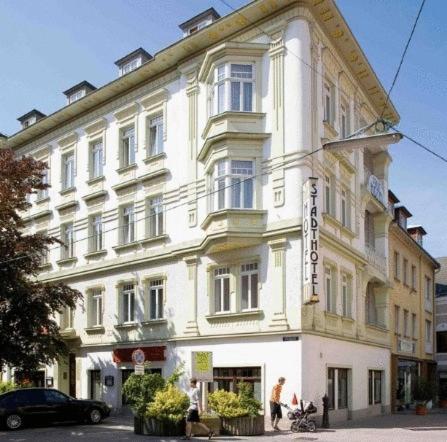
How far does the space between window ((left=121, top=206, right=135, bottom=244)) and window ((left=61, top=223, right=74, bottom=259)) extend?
4.06 meters

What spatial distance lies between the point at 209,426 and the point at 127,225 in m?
12.4

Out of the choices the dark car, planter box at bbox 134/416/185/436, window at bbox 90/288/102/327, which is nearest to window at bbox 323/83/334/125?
planter box at bbox 134/416/185/436

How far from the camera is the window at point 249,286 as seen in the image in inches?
953

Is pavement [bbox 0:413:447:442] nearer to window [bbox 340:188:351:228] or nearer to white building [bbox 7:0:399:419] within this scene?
white building [bbox 7:0:399:419]

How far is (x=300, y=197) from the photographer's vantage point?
2333 cm

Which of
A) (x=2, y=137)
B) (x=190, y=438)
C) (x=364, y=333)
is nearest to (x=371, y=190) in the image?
(x=364, y=333)

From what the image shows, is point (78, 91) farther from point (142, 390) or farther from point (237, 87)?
point (142, 390)

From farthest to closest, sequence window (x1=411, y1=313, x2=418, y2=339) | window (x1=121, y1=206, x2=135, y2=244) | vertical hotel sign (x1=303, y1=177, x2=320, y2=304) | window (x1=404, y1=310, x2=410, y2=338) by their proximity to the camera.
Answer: window (x1=411, y1=313, x2=418, y2=339), window (x1=404, y1=310, x2=410, y2=338), window (x1=121, y1=206, x2=135, y2=244), vertical hotel sign (x1=303, y1=177, x2=320, y2=304)

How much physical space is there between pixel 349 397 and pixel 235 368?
17.2 feet

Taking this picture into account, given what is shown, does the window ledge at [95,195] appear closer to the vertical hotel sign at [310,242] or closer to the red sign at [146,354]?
the red sign at [146,354]

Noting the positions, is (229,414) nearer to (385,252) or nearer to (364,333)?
(364,333)

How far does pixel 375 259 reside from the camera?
31.8m

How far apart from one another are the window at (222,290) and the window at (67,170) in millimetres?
11785

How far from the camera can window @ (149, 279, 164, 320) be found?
2808 centimetres
